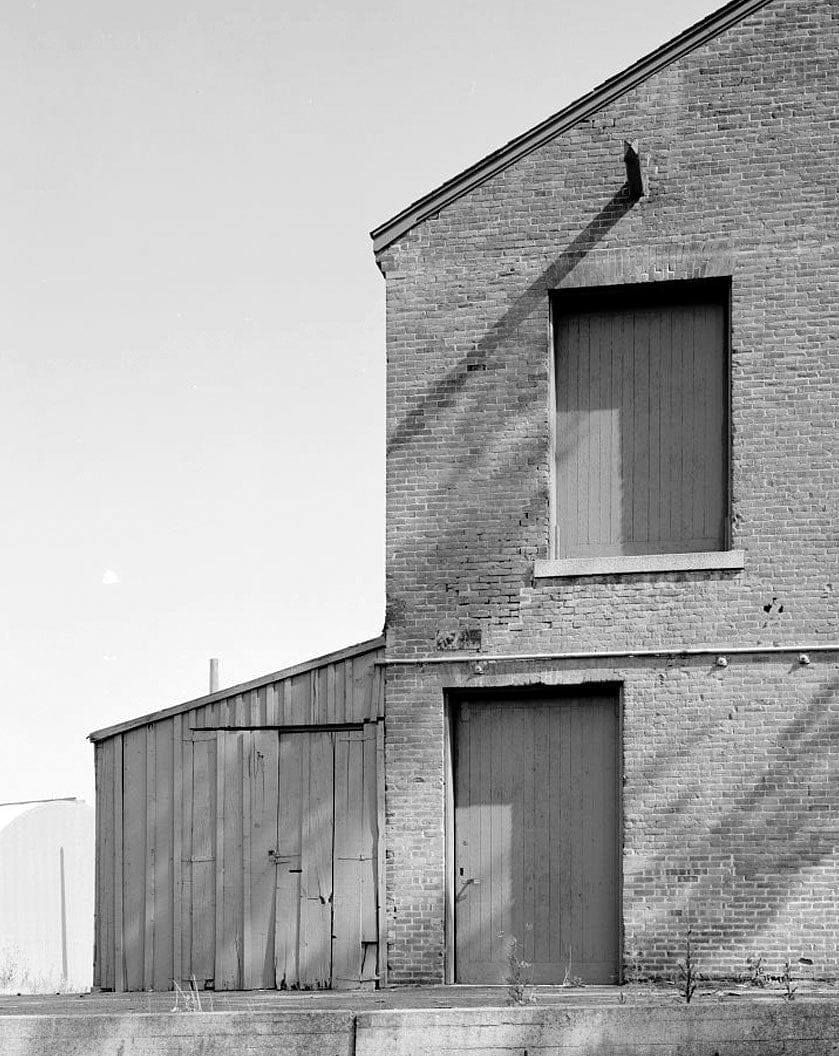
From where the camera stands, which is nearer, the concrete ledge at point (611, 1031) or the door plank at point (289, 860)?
the concrete ledge at point (611, 1031)

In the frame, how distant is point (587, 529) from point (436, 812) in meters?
3.13

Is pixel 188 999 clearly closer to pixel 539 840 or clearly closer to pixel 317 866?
pixel 317 866

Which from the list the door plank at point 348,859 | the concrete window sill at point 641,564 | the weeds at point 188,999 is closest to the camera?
the weeds at point 188,999

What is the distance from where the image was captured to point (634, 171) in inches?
659

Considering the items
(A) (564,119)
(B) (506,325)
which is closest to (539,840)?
(B) (506,325)

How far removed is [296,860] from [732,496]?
5.59 metres

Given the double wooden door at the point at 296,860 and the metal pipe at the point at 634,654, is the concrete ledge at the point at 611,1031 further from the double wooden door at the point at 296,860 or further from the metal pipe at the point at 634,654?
the double wooden door at the point at 296,860

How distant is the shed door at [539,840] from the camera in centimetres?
1653

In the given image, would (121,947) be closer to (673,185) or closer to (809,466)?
(809,466)

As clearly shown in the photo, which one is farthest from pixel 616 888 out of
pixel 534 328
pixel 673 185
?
pixel 673 185

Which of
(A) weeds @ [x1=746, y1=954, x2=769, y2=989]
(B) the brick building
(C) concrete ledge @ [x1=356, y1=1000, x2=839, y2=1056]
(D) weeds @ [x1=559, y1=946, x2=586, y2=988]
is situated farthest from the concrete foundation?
(B) the brick building

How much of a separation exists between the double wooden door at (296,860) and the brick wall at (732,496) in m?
0.39

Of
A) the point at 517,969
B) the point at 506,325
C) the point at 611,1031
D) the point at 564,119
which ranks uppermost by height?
the point at 564,119

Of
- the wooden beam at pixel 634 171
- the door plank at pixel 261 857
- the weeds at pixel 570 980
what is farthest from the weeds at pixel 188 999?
the wooden beam at pixel 634 171
